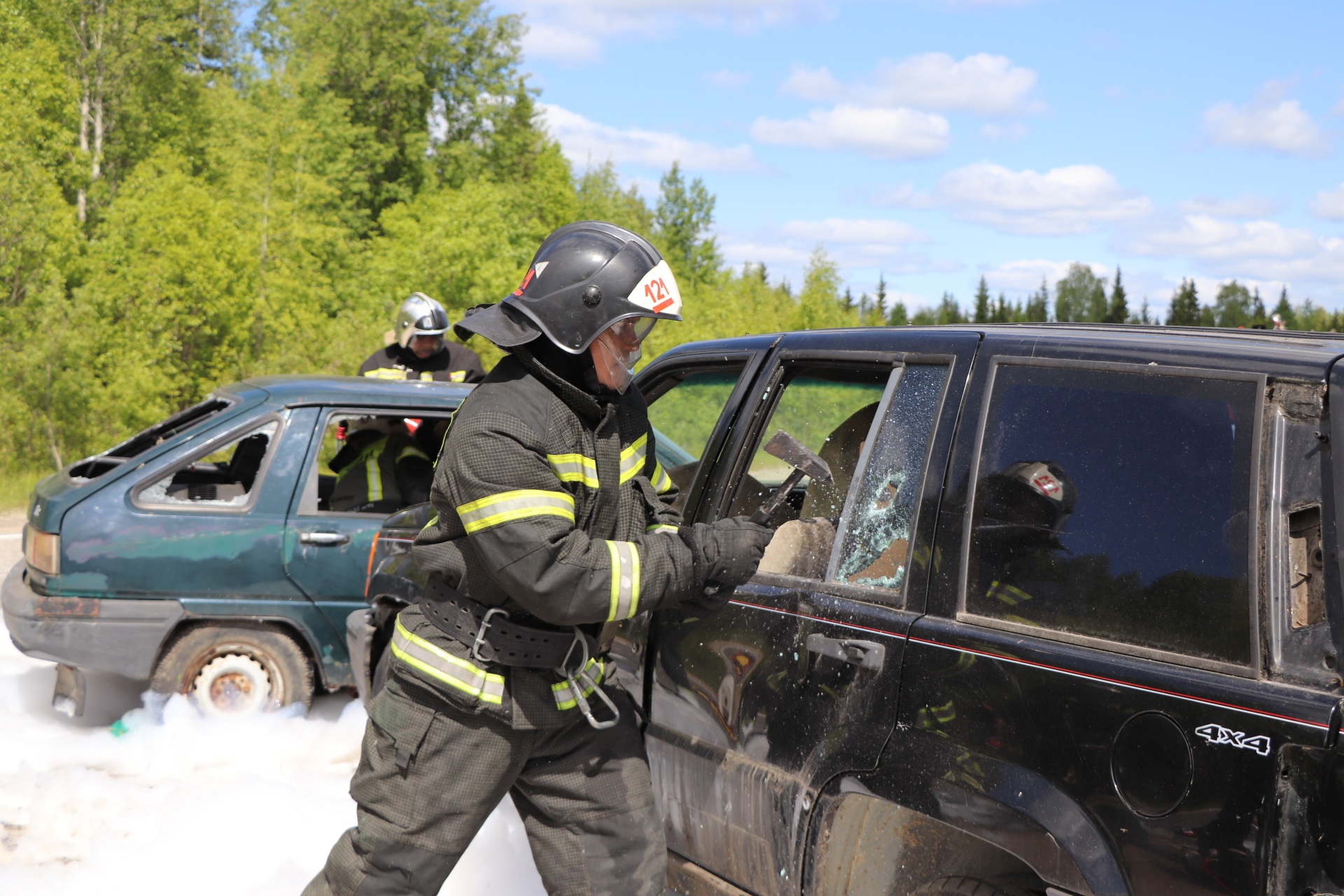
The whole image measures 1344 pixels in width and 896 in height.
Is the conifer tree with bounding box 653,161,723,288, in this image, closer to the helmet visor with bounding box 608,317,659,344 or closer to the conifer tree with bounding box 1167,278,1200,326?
the conifer tree with bounding box 1167,278,1200,326

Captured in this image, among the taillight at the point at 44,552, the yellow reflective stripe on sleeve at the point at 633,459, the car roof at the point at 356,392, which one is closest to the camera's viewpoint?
the yellow reflective stripe on sleeve at the point at 633,459

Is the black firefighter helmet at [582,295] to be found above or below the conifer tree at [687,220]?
below

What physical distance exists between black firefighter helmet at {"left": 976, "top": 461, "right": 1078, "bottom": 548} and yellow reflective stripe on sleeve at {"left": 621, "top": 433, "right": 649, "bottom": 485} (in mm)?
815

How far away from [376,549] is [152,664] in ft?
4.49

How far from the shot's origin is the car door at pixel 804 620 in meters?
2.34

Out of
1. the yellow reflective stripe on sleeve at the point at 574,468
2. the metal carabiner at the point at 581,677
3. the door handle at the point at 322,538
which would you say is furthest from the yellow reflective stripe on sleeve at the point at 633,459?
the door handle at the point at 322,538

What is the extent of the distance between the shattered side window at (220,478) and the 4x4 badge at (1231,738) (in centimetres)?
425

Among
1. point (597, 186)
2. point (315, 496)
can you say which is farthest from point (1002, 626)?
point (597, 186)

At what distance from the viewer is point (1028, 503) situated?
2.14 m

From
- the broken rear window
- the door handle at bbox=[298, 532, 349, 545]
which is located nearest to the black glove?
the door handle at bbox=[298, 532, 349, 545]

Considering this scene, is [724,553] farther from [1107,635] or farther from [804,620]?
[1107,635]

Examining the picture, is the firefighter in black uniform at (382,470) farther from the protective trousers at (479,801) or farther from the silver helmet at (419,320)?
the protective trousers at (479,801)

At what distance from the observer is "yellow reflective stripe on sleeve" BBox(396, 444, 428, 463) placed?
5.43 metres

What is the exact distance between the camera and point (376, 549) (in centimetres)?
427
